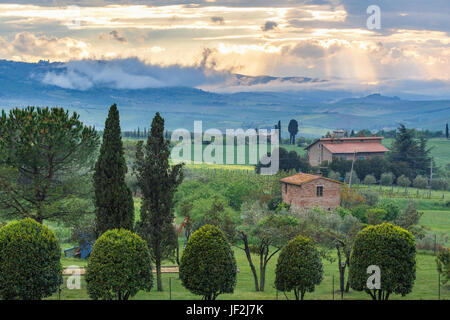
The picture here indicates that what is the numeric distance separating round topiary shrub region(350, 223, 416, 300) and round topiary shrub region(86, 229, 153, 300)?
942 cm

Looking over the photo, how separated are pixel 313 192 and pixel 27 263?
3908cm

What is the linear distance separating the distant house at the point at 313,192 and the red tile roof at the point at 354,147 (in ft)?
118

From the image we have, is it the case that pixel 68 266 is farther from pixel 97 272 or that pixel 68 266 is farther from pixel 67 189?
pixel 97 272

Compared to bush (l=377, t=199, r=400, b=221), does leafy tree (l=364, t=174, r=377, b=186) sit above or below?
above

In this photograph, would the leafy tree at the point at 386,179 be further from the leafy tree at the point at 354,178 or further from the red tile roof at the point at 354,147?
the red tile roof at the point at 354,147

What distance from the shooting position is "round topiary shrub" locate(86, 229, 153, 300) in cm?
2717

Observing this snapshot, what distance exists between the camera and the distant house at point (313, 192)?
204ft

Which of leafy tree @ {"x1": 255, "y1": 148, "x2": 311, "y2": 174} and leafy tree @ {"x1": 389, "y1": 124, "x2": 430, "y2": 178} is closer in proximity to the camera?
leafy tree @ {"x1": 255, "y1": 148, "x2": 311, "y2": 174}

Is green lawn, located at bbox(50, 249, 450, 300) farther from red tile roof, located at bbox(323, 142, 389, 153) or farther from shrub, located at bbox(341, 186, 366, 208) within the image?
red tile roof, located at bbox(323, 142, 389, 153)

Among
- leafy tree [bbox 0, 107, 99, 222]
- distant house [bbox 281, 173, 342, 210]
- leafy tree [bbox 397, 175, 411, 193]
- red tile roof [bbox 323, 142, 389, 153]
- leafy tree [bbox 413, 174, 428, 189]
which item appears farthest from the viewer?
red tile roof [bbox 323, 142, 389, 153]

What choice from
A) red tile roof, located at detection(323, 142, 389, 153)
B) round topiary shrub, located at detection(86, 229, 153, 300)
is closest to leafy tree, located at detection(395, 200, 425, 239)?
round topiary shrub, located at detection(86, 229, 153, 300)

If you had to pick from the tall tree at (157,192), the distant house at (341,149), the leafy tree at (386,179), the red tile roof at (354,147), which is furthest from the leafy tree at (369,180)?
the tall tree at (157,192)

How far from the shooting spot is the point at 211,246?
90.8 ft

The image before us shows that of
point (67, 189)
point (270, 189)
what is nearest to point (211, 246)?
point (67, 189)
